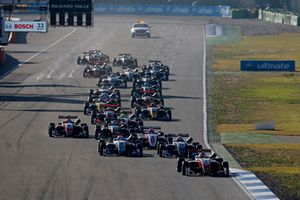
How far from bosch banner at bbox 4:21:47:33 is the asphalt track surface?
4.27 metres

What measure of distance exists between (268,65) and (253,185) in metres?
57.1

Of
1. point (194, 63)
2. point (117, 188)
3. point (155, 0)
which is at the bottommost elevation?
point (117, 188)

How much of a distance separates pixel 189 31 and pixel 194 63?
145 feet

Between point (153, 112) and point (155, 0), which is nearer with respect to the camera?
point (153, 112)

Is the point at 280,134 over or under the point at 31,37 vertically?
under

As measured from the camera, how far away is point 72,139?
167 ft

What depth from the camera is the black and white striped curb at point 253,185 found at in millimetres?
37312

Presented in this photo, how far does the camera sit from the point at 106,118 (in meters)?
54.8

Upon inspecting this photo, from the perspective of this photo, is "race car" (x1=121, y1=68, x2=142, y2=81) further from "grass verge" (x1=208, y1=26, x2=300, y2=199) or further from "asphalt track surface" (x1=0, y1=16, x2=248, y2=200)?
"grass verge" (x1=208, y1=26, x2=300, y2=199)

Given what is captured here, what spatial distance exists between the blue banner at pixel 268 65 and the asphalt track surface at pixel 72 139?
431cm

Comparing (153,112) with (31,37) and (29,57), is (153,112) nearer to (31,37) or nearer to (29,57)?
(29,57)

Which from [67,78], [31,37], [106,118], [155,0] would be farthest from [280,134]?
[155,0]

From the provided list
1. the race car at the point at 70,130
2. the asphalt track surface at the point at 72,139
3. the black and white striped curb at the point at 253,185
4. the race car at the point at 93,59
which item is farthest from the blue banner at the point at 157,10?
the black and white striped curb at the point at 253,185

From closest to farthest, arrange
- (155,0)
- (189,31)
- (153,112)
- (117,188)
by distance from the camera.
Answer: (117,188)
(153,112)
(189,31)
(155,0)
